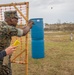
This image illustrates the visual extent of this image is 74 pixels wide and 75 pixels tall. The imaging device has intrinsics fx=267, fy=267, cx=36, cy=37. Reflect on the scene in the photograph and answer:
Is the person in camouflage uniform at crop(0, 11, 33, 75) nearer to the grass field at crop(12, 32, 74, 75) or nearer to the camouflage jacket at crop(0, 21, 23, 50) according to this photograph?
the camouflage jacket at crop(0, 21, 23, 50)

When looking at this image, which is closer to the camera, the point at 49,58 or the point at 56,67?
the point at 56,67

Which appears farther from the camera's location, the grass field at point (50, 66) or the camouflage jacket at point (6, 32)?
the grass field at point (50, 66)

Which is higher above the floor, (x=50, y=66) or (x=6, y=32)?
(x=6, y=32)

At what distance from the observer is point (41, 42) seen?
10.8 m

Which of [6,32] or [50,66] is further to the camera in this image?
[50,66]

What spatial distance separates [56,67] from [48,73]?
869 millimetres

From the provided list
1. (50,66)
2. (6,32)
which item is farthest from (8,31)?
(50,66)

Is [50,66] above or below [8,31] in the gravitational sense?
below

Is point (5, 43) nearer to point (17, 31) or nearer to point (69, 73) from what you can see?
point (17, 31)

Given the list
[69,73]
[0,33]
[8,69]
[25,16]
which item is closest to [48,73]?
[69,73]

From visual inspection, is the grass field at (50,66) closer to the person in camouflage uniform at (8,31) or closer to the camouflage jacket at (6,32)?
the person in camouflage uniform at (8,31)

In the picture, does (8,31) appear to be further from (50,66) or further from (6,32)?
(50,66)

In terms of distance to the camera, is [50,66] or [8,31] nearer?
[8,31]

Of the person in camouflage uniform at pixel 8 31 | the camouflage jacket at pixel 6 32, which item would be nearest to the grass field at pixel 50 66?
the person in camouflage uniform at pixel 8 31
